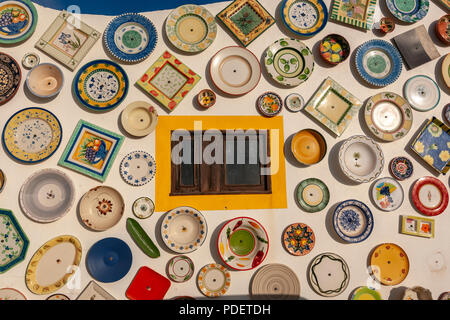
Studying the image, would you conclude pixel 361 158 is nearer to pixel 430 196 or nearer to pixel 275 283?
pixel 430 196

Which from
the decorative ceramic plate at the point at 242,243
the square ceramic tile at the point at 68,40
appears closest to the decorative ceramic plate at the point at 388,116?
the decorative ceramic plate at the point at 242,243

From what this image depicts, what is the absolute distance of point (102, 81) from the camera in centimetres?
260

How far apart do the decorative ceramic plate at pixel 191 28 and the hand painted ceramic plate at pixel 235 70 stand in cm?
19

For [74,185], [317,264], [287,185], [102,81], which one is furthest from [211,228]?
[102,81]

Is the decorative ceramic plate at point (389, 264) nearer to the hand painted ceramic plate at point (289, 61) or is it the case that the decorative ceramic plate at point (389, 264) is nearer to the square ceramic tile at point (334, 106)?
the square ceramic tile at point (334, 106)

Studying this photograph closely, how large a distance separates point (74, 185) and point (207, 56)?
1.68m

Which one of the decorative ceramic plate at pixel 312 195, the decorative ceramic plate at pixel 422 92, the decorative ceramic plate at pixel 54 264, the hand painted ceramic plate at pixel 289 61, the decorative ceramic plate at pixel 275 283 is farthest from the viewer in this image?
the decorative ceramic plate at pixel 422 92

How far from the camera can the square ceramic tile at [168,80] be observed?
2.62 metres

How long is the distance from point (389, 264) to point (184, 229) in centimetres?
191

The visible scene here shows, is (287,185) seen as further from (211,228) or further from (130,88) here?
(130,88)

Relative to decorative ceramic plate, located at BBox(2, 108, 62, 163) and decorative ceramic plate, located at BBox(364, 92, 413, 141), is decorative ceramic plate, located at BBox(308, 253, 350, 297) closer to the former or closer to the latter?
decorative ceramic plate, located at BBox(364, 92, 413, 141)

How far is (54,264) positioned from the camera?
2420 millimetres

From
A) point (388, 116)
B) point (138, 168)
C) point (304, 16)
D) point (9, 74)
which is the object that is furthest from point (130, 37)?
point (388, 116)

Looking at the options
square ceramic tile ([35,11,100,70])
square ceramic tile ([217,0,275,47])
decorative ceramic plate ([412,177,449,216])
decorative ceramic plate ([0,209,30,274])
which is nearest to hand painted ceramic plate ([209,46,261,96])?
square ceramic tile ([217,0,275,47])
